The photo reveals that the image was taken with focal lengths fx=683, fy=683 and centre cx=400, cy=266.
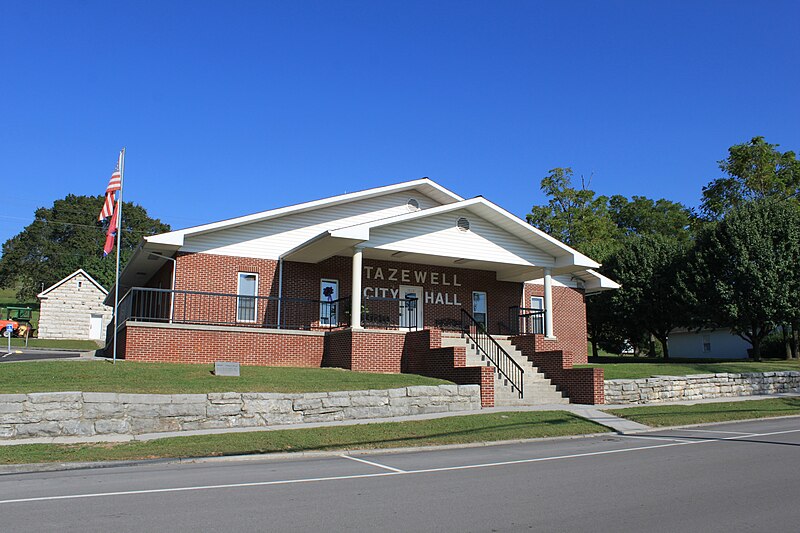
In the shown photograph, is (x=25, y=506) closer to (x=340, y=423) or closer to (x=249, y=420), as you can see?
(x=249, y=420)

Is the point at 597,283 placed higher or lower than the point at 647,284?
lower

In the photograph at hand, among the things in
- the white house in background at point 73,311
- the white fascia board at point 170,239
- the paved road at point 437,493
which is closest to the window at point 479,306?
the white fascia board at point 170,239

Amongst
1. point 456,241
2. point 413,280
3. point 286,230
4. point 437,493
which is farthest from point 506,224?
point 437,493

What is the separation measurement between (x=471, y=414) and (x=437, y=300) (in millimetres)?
9241

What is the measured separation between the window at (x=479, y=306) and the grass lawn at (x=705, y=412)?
27.7 feet

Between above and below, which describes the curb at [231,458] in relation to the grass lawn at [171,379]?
below

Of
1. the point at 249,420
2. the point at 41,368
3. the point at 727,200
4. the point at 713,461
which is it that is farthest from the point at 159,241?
the point at 727,200

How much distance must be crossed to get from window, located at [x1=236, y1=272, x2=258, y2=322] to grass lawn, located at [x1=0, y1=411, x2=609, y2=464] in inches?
358

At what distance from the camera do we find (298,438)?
1338 centimetres

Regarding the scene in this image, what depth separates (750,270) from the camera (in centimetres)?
3125

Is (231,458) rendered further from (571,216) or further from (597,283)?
(571,216)

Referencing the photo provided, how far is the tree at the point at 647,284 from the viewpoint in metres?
38.0

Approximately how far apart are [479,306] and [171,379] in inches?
535

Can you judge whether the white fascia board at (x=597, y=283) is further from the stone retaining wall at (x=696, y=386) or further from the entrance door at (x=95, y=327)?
the entrance door at (x=95, y=327)
